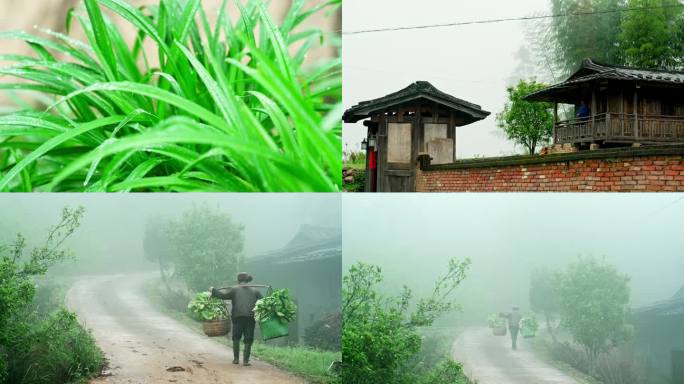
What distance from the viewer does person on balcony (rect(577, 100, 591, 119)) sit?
343 centimetres

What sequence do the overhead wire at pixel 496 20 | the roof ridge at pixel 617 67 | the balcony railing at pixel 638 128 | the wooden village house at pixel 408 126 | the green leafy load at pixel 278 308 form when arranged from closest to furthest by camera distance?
the balcony railing at pixel 638 128
the roof ridge at pixel 617 67
the overhead wire at pixel 496 20
the wooden village house at pixel 408 126
the green leafy load at pixel 278 308

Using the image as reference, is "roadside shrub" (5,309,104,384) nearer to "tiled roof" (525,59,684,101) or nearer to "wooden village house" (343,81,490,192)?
"wooden village house" (343,81,490,192)

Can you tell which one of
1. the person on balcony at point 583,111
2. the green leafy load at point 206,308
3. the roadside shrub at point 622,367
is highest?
the person on balcony at point 583,111

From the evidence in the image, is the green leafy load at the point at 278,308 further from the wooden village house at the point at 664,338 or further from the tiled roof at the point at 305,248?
the wooden village house at the point at 664,338

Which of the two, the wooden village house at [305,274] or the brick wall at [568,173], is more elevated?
the brick wall at [568,173]

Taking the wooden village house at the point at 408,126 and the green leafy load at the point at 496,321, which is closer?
the wooden village house at the point at 408,126

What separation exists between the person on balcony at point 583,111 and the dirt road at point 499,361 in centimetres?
110

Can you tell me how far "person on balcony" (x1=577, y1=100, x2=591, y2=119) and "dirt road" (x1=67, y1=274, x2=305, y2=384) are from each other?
1804 millimetres

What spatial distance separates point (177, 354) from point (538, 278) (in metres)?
1.78

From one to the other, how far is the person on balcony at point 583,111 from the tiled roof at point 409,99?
477 millimetres

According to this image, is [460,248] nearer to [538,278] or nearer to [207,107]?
[538,278]

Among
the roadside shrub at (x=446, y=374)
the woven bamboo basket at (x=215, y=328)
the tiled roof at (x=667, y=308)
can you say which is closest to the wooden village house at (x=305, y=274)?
the woven bamboo basket at (x=215, y=328)

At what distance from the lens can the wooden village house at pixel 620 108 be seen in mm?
3357

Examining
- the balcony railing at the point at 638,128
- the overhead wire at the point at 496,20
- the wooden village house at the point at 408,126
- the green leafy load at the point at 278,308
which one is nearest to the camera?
the balcony railing at the point at 638,128
